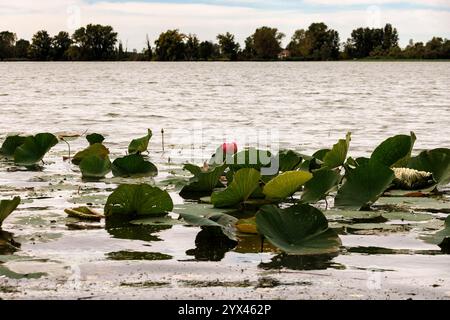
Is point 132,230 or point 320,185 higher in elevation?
point 320,185

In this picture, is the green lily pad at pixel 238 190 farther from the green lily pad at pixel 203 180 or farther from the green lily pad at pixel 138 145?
the green lily pad at pixel 138 145

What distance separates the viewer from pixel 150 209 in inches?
174

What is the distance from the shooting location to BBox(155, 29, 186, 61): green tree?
115125 millimetres

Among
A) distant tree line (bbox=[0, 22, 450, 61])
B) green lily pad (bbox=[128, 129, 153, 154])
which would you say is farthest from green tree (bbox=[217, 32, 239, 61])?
green lily pad (bbox=[128, 129, 153, 154])

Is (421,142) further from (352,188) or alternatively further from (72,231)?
(72,231)

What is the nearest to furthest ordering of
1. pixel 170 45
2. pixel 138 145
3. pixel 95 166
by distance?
pixel 95 166 → pixel 138 145 → pixel 170 45

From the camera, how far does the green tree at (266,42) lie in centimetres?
12124

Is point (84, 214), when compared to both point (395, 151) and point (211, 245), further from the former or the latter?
point (395, 151)

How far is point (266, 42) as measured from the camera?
124 m

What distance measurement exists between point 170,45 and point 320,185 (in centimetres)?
11698

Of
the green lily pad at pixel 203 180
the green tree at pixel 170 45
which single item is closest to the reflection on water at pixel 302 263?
the green lily pad at pixel 203 180

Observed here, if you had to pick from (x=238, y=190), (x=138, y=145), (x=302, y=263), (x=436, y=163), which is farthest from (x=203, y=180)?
(x=138, y=145)

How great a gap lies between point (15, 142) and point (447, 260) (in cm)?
431

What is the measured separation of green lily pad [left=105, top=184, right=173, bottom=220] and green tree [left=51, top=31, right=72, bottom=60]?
311 ft
